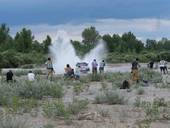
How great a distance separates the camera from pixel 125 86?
97.7ft

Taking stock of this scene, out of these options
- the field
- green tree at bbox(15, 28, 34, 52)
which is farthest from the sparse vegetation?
green tree at bbox(15, 28, 34, 52)

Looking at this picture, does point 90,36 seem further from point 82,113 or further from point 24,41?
point 82,113

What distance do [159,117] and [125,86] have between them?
13473mm

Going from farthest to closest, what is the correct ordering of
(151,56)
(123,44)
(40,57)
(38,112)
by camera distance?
(123,44) → (151,56) → (40,57) → (38,112)

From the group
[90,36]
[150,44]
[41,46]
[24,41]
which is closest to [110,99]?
[24,41]

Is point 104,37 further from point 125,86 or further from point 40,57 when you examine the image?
point 125,86

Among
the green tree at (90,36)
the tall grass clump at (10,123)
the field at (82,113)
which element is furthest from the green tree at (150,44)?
the tall grass clump at (10,123)

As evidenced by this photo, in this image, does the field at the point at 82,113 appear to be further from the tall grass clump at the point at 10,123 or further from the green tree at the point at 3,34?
the green tree at the point at 3,34

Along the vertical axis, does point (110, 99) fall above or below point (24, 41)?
below

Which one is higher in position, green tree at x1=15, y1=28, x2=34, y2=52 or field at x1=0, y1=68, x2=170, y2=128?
green tree at x1=15, y1=28, x2=34, y2=52

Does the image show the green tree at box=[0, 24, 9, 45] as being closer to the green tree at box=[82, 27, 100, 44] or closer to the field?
the green tree at box=[82, 27, 100, 44]

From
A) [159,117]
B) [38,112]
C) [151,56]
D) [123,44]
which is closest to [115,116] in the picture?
[159,117]

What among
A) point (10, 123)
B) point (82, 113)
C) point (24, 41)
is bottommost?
point (82, 113)

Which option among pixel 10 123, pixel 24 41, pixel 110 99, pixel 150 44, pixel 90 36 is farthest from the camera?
pixel 150 44
